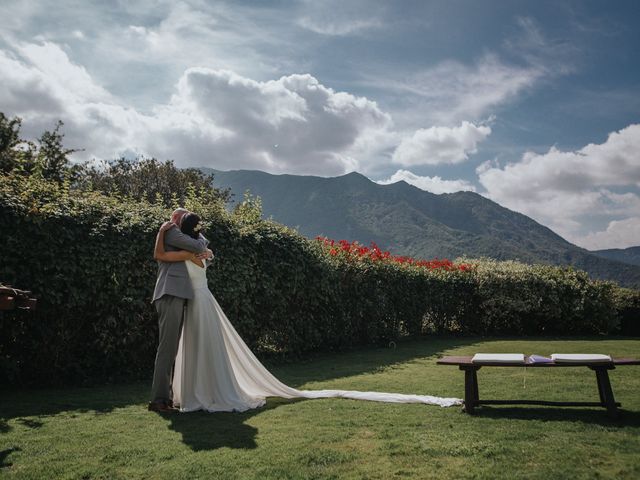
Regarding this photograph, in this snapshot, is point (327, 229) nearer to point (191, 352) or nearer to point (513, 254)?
point (513, 254)

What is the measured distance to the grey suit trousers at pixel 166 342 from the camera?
6602 mm

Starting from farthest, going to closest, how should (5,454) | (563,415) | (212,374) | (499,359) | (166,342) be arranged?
(212,374), (166,342), (499,359), (563,415), (5,454)

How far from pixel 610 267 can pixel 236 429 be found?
4904 inches

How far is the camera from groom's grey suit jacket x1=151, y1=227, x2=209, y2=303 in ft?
22.2

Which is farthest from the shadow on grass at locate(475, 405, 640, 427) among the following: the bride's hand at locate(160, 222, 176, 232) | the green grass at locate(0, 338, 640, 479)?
the bride's hand at locate(160, 222, 176, 232)

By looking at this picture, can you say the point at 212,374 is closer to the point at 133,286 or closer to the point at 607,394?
the point at 133,286

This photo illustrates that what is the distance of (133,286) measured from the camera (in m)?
8.73

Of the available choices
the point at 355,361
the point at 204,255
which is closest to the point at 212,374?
the point at 204,255

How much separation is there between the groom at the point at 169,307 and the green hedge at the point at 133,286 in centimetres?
206

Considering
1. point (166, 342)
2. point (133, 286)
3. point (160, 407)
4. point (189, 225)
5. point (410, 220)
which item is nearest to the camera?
point (160, 407)

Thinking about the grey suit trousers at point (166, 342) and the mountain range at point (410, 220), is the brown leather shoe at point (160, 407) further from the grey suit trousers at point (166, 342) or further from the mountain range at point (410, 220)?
the mountain range at point (410, 220)

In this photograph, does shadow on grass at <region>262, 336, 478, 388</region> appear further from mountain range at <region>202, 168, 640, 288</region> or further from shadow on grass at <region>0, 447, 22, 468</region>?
mountain range at <region>202, 168, 640, 288</region>

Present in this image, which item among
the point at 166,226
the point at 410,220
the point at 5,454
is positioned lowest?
the point at 5,454

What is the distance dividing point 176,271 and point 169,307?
48cm
